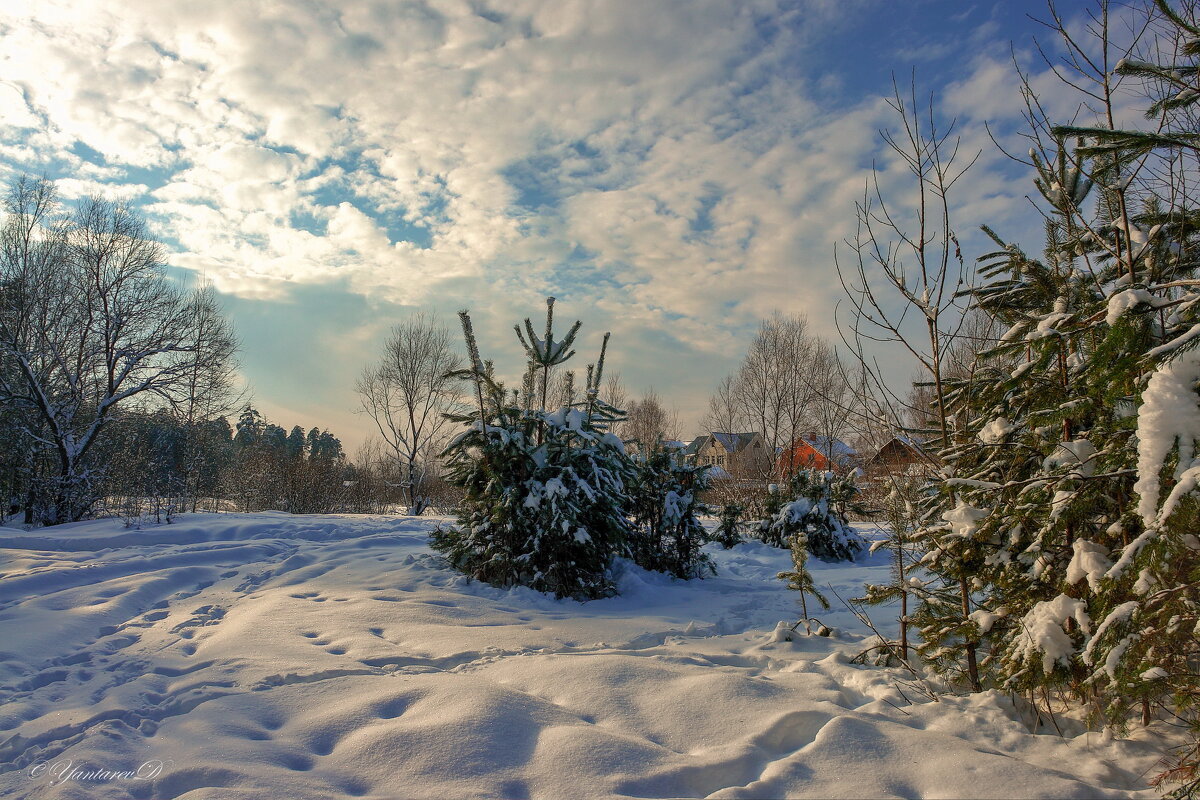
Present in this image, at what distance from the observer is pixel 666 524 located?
7.07 meters

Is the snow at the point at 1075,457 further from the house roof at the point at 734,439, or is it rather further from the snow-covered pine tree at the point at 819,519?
the house roof at the point at 734,439

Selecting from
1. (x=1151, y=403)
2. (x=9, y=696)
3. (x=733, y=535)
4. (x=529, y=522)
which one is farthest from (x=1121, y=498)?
(x=733, y=535)

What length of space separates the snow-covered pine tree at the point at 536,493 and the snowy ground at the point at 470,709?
63 cm

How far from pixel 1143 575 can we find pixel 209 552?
823cm

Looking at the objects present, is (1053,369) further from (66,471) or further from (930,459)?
(66,471)

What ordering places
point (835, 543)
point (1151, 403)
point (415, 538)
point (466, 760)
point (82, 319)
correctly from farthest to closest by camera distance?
point (82, 319)
point (835, 543)
point (415, 538)
point (466, 760)
point (1151, 403)

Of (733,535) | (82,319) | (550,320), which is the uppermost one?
(82,319)

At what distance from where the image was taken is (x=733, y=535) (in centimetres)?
1116

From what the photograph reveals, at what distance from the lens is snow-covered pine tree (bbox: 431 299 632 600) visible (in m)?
5.62

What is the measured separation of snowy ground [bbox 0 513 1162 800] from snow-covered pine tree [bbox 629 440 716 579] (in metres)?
1.97

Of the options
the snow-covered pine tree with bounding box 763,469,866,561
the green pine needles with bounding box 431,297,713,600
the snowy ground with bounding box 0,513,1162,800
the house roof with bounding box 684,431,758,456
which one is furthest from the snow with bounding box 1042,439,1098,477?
the house roof with bounding box 684,431,758,456

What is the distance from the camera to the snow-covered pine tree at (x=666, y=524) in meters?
7.10

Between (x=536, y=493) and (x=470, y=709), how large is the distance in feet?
10.3

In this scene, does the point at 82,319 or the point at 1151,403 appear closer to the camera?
the point at 1151,403
